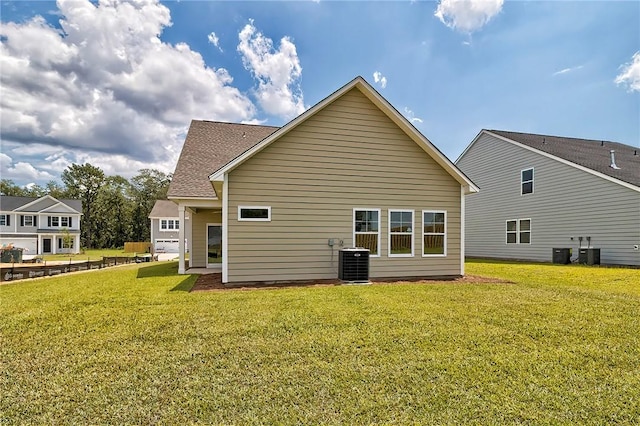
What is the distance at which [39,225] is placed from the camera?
116 ft

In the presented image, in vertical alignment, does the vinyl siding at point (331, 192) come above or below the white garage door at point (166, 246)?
above

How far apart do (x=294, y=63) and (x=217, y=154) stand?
17.4ft

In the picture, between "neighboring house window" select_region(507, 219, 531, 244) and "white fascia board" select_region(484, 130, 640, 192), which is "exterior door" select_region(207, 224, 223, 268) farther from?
"white fascia board" select_region(484, 130, 640, 192)

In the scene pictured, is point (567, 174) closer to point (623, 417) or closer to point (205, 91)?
point (623, 417)

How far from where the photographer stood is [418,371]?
3.49 meters

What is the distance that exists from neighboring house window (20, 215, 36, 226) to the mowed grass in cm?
3784

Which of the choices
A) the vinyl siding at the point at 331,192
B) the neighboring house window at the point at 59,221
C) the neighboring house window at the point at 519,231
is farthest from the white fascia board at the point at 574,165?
the neighboring house window at the point at 59,221

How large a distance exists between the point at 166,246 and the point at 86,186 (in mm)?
24201

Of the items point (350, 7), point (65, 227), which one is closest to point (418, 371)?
point (350, 7)

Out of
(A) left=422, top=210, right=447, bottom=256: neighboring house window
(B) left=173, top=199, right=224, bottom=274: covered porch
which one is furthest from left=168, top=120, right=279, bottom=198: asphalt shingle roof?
(A) left=422, top=210, right=447, bottom=256: neighboring house window

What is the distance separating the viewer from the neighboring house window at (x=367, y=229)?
10.1 meters

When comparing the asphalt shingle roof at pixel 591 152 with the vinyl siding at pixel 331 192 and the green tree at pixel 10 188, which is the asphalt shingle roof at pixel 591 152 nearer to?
the vinyl siding at pixel 331 192

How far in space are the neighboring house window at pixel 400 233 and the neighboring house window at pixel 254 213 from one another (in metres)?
3.86

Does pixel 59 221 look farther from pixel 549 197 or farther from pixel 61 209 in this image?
pixel 549 197
